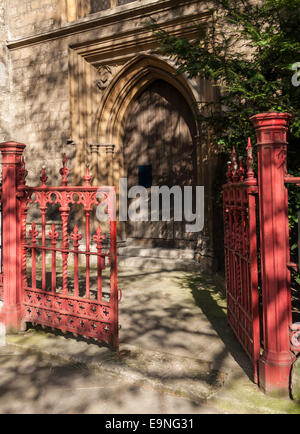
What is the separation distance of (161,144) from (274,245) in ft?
19.1

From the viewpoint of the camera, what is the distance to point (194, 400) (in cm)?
249

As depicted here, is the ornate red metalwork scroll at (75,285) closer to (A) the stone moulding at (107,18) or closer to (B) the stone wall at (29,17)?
(A) the stone moulding at (107,18)

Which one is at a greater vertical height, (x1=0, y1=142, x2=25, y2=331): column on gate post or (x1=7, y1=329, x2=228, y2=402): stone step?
(x1=0, y1=142, x2=25, y2=331): column on gate post

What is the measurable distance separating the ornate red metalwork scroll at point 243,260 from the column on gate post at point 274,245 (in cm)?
15

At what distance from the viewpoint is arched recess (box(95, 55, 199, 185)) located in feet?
25.5

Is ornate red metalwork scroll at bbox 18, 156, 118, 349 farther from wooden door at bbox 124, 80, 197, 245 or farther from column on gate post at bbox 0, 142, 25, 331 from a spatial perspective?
wooden door at bbox 124, 80, 197, 245

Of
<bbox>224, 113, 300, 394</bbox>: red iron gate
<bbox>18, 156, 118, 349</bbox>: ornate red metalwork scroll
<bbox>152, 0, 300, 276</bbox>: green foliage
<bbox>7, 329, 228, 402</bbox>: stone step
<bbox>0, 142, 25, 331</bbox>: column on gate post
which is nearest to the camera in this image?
<bbox>224, 113, 300, 394</bbox>: red iron gate

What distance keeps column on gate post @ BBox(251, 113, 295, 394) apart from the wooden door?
201 inches

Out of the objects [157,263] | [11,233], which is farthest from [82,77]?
[11,233]

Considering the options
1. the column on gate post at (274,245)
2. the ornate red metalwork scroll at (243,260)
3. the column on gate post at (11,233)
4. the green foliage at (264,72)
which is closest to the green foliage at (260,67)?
the green foliage at (264,72)

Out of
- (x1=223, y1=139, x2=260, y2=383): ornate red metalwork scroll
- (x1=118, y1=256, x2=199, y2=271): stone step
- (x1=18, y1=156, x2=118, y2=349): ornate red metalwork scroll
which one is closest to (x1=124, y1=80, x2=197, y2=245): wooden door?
(x1=118, y1=256, x2=199, y2=271): stone step
